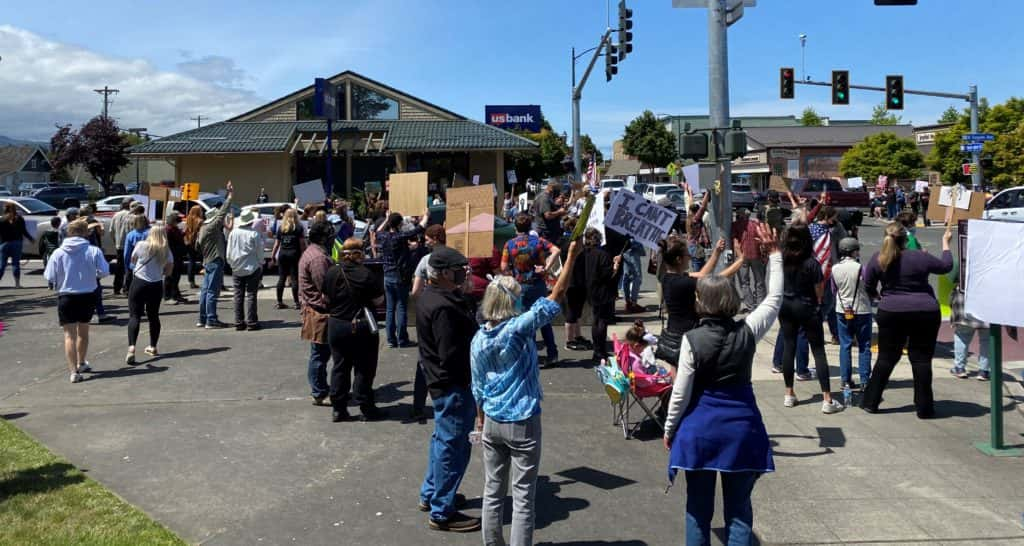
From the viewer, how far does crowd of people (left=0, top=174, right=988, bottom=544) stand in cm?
408

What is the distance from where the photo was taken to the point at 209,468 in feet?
20.4

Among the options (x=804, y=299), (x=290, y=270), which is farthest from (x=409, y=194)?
(x=804, y=299)

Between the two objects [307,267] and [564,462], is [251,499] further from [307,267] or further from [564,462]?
[307,267]

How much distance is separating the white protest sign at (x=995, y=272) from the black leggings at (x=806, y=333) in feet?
4.42

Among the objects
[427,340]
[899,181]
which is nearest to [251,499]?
[427,340]

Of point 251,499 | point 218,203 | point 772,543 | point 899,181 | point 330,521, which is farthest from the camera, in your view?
point 899,181

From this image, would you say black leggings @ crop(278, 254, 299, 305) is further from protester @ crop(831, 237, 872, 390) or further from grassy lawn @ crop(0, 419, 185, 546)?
protester @ crop(831, 237, 872, 390)

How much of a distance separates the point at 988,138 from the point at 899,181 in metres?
34.3

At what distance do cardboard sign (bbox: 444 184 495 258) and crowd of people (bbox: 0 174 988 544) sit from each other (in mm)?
464

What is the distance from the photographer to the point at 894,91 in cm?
2852

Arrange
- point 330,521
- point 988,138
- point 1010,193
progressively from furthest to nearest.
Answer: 1. point 988,138
2. point 1010,193
3. point 330,521

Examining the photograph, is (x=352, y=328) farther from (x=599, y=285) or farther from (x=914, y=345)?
(x=914, y=345)

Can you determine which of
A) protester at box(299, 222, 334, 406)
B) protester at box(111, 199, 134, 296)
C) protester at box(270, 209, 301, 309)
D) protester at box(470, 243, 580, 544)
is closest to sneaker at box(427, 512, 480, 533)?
protester at box(470, 243, 580, 544)

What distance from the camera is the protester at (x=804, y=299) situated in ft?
24.6
